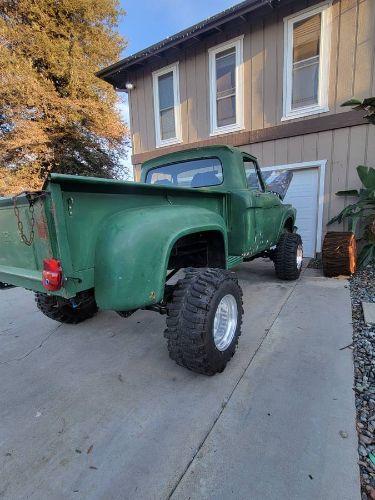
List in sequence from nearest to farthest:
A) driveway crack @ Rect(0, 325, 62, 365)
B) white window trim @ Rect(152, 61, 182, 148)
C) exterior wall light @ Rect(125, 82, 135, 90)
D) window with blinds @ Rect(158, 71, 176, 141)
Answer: driveway crack @ Rect(0, 325, 62, 365) < white window trim @ Rect(152, 61, 182, 148) < window with blinds @ Rect(158, 71, 176, 141) < exterior wall light @ Rect(125, 82, 135, 90)

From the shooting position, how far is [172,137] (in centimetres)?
819

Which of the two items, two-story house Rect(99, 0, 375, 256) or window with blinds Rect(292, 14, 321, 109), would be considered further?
window with blinds Rect(292, 14, 321, 109)

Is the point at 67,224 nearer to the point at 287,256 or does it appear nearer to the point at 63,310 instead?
the point at 63,310

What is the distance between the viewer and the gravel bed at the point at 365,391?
147 cm

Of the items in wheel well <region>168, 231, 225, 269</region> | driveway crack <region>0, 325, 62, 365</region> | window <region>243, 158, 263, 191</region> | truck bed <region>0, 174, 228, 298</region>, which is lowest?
driveway crack <region>0, 325, 62, 365</region>

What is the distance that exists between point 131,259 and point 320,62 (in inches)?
254

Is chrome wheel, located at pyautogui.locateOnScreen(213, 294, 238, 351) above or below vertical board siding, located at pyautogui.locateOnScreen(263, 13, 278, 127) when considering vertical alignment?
below

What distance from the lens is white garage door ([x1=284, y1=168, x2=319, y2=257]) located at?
20.8 feet

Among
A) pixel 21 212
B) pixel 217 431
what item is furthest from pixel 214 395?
pixel 21 212

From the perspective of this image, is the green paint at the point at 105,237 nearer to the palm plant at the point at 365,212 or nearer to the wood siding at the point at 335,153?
the palm plant at the point at 365,212

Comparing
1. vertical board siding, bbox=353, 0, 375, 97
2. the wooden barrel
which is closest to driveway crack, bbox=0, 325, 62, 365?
the wooden barrel

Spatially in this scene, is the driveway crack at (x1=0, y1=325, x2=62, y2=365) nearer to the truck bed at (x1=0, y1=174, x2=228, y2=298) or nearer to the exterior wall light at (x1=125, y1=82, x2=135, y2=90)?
the truck bed at (x1=0, y1=174, x2=228, y2=298)

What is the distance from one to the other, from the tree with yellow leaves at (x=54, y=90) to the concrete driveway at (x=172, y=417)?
12729mm

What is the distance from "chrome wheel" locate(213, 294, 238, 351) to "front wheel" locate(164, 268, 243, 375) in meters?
0.12
